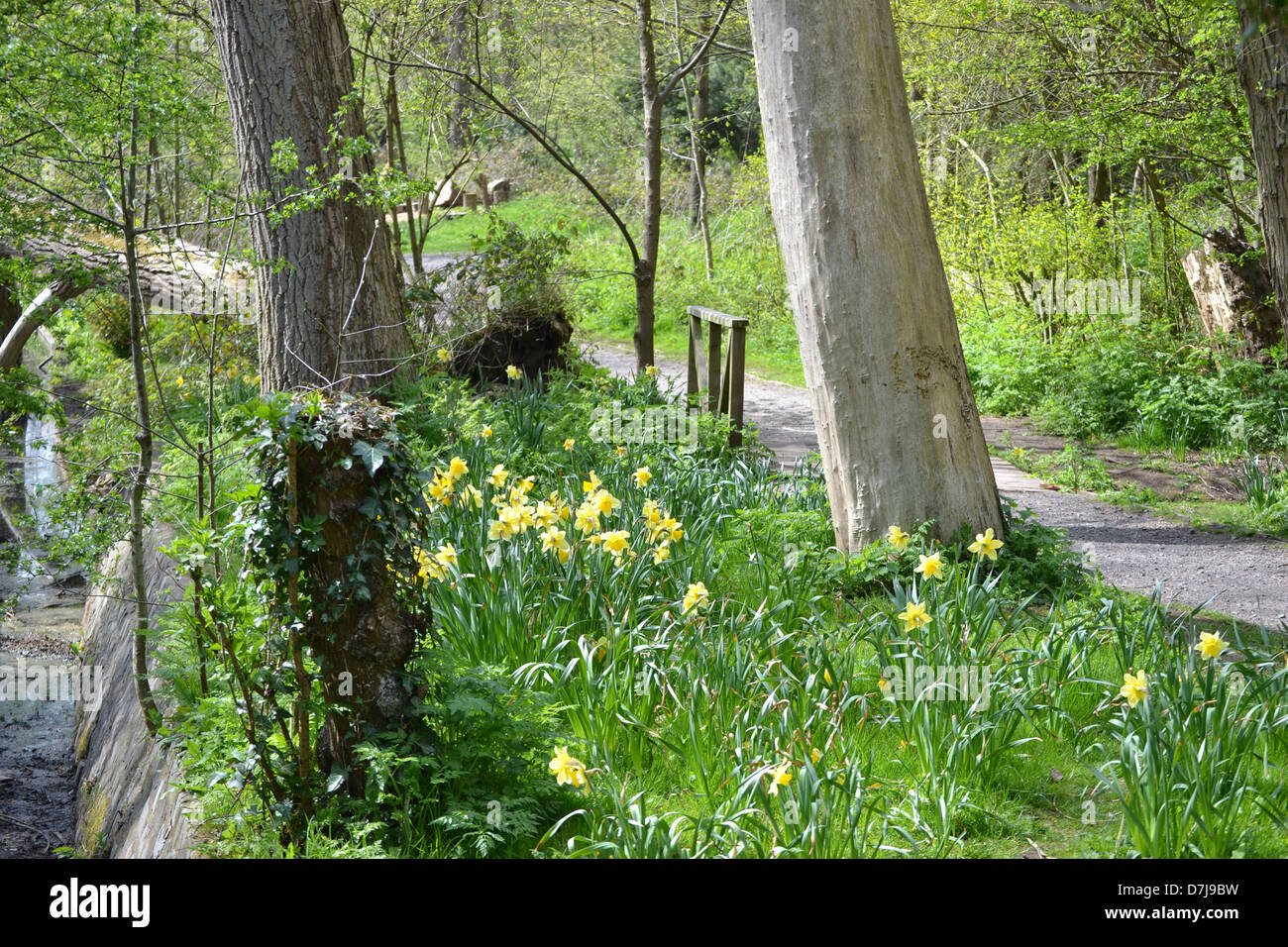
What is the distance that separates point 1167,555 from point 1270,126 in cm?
270

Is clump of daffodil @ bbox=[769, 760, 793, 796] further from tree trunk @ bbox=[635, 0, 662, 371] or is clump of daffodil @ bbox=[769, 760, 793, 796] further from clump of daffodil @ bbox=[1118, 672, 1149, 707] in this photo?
tree trunk @ bbox=[635, 0, 662, 371]

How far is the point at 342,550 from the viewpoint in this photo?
2695 mm

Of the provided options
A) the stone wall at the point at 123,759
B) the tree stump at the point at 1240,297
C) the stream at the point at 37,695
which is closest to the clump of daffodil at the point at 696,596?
the stone wall at the point at 123,759

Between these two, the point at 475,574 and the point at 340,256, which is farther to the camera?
the point at 340,256

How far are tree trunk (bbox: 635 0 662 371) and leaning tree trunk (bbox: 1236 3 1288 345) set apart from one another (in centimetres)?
401

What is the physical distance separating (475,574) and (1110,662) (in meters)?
2.41

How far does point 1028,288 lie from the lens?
11.9m

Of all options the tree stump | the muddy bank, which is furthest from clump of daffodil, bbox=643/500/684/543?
the tree stump

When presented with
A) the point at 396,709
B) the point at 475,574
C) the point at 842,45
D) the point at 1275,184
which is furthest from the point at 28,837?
the point at 1275,184

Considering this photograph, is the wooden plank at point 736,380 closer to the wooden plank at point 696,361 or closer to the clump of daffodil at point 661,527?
the wooden plank at point 696,361

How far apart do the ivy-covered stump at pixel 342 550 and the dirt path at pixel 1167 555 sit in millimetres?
3355

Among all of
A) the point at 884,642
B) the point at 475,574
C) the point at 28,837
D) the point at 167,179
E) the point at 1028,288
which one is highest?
the point at 167,179

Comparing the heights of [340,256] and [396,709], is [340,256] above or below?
above

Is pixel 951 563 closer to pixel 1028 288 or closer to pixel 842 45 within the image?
pixel 842 45
